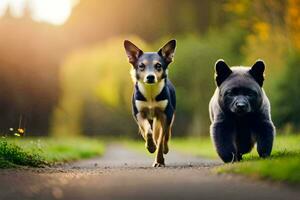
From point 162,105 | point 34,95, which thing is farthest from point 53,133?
point 162,105

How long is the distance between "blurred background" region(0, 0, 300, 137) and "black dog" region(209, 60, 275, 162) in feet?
67.3

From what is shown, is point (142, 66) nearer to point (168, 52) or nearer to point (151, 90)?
point (151, 90)

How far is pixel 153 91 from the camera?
1567cm

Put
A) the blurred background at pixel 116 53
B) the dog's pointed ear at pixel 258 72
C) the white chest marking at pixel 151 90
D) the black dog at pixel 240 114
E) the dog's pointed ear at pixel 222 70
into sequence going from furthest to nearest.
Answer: the blurred background at pixel 116 53
the white chest marking at pixel 151 90
the dog's pointed ear at pixel 222 70
the dog's pointed ear at pixel 258 72
the black dog at pixel 240 114

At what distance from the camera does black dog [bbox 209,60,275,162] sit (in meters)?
13.9

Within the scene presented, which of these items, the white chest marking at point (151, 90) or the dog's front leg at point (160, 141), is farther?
the white chest marking at point (151, 90)

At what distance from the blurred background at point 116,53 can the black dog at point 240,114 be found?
20521mm

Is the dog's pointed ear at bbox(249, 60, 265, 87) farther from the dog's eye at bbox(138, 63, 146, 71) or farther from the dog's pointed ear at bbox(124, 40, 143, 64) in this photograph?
the dog's pointed ear at bbox(124, 40, 143, 64)

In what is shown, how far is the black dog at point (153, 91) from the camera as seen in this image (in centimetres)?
1545

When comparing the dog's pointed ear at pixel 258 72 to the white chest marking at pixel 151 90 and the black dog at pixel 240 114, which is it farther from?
the white chest marking at pixel 151 90

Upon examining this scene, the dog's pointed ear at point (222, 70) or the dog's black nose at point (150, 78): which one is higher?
the dog's pointed ear at point (222, 70)

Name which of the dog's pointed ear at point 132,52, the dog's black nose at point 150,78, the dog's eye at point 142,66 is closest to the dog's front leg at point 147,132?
the dog's black nose at point 150,78

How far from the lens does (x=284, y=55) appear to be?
3622 cm

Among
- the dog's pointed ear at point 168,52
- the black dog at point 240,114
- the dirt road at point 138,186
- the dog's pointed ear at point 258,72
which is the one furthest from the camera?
the dog's pointed ear at point 168,52
